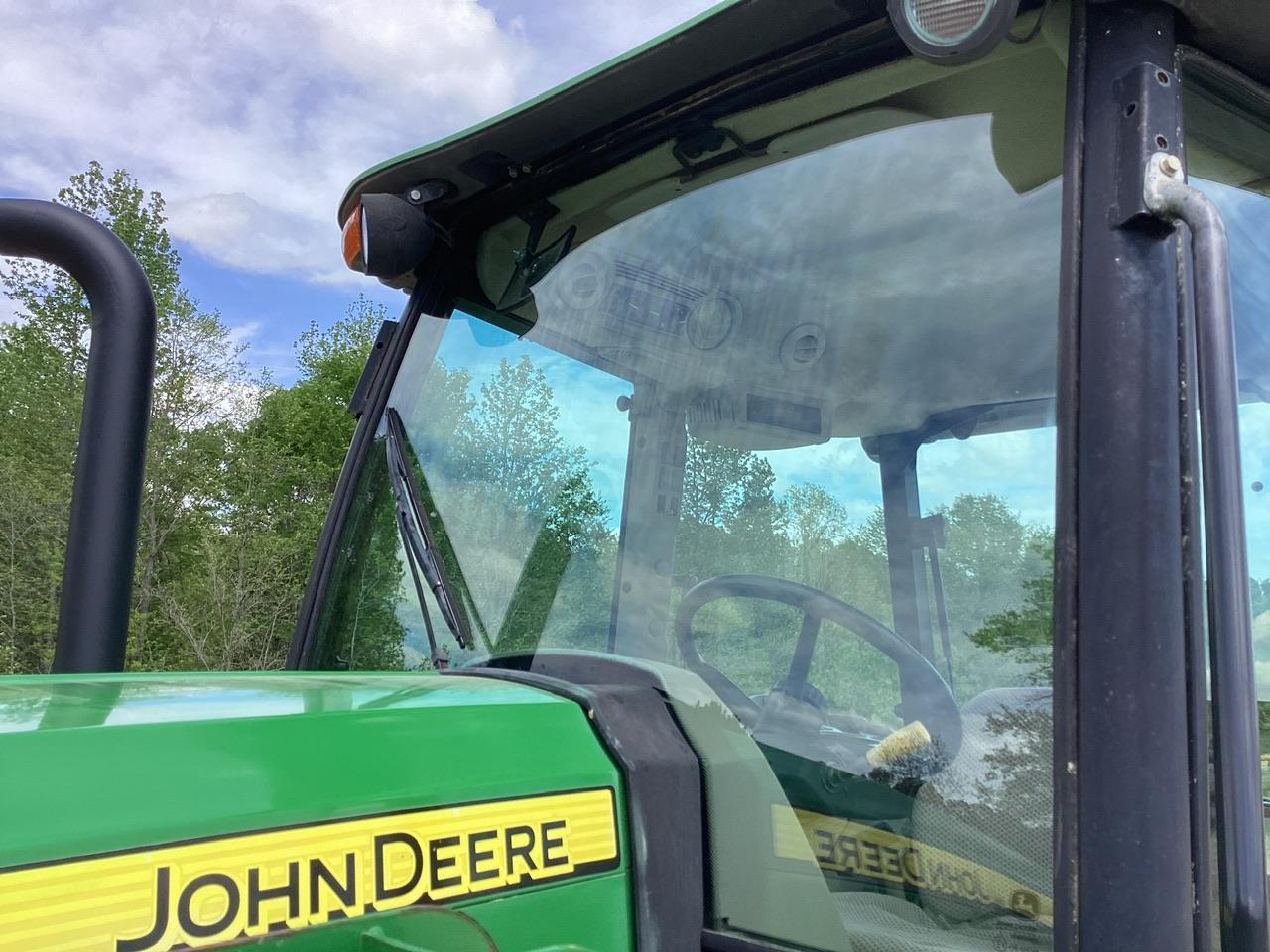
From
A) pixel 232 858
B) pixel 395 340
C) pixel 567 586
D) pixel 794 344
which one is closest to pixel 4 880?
pixel 232 858

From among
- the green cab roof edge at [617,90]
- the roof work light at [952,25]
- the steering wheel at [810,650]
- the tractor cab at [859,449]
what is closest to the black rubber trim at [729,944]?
the tractor cab at [859,449]

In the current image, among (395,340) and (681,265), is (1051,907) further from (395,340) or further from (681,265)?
(395,340)

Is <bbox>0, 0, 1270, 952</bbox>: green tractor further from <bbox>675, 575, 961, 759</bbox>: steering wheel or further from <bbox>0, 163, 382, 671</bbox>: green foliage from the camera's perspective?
<bbox>0, 163, 382, 671</bbox>: green foliage

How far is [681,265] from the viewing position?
1646 mm

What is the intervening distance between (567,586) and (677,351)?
380mm

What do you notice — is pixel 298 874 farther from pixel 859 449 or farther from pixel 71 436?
pixel 71 436

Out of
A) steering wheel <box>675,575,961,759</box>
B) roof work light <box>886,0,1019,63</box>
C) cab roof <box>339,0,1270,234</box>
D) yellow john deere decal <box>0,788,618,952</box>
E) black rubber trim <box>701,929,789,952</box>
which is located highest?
cab roof <box>339,0,1270,234</box>

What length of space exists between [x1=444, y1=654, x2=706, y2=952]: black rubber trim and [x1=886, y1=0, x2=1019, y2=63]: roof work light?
82cm

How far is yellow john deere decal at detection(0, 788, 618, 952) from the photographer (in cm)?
88

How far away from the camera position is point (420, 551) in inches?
71.4

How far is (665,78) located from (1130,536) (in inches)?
34.7

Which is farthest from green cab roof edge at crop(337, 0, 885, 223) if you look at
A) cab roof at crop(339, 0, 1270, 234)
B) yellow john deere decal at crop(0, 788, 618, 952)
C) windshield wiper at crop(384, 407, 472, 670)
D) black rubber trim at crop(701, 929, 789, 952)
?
black rubber trim at crop(701, 929, 789, 952)

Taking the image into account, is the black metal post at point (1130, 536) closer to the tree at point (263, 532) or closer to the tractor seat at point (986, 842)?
the tractor seat at point (986, 842)

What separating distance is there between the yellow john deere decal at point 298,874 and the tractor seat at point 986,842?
34cm
